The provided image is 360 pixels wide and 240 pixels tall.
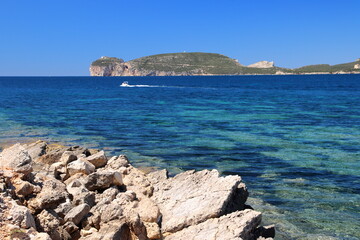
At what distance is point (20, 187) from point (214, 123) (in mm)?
24708

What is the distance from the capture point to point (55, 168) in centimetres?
1278

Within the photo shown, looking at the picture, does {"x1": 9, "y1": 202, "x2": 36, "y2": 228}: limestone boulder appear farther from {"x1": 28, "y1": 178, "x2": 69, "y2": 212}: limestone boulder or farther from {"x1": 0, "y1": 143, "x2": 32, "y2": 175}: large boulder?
{"x1": 0, "y1": 143, "x2": 32, "y2": 175}: large boulder

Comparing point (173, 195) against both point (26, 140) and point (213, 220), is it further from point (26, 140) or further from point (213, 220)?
point (26, 140)

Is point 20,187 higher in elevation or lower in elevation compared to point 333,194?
higher

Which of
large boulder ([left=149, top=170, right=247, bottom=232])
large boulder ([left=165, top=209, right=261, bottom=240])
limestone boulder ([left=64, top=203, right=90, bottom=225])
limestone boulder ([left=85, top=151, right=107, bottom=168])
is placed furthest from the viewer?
limestone boulder ([left=85, top=151, right=107, bottom=168])

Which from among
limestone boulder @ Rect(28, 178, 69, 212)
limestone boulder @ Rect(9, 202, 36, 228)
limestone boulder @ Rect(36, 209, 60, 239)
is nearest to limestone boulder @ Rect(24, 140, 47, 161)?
limestone boulder @ Rect(28, 178, 69, 212)

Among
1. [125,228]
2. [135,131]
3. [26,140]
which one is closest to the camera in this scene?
[125,228]

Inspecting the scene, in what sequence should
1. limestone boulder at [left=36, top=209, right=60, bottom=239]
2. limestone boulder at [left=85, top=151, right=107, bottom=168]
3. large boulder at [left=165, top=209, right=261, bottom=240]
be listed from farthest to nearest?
limestone boulder at [left=85, top=151, right=107, bottom=168], large boulder at [left=165, top=209, right=261, bottom=240], limestone boulder at [left=36, top=209, right=60, bottom=239]

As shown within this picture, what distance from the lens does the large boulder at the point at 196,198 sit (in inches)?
369

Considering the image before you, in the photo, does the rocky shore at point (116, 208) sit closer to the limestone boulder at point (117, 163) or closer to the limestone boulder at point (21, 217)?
the limestone boulder at point (21, 217)

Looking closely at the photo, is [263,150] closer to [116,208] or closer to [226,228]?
[226,228]

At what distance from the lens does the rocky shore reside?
8.26 metres

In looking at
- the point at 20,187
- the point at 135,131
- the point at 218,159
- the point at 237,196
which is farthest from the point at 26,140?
the point at 237,196

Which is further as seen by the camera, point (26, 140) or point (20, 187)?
point (26, 140)
